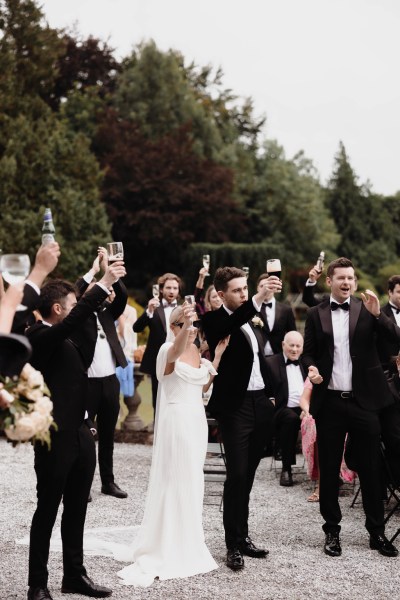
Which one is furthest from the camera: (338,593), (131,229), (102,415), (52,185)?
(131,229)

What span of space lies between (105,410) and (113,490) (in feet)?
2.59

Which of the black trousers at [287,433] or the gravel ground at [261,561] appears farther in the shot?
the black trousers at [287,433]

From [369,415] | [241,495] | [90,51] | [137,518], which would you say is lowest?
[137,518]

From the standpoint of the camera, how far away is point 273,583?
543 centimetres

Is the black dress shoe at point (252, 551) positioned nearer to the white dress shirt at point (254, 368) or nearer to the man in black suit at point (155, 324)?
the white dress shirt at point (254, 368)

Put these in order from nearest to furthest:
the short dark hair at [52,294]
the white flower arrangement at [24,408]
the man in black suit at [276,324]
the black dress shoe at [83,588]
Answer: the white flower arrangement at [24,408]
the short dark hair at [52,294]
the black dress shoe at [83,588]
the man in black suit at [276,324]

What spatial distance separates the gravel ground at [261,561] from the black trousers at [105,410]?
30 centimetres

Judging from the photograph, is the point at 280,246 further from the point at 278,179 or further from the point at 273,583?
the point at 273,583

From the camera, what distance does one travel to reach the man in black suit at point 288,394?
8922 mm

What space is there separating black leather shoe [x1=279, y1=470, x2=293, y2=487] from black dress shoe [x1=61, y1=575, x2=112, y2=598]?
155 inches

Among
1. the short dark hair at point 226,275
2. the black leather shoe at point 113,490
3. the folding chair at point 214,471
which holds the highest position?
the short dark hair at point 226,275

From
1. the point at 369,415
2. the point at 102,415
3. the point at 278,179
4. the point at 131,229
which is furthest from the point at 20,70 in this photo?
the point at 369,415

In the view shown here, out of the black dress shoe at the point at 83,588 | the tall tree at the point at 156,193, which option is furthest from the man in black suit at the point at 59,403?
the tall tree at the point at 156,193

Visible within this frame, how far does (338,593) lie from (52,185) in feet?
77.2
